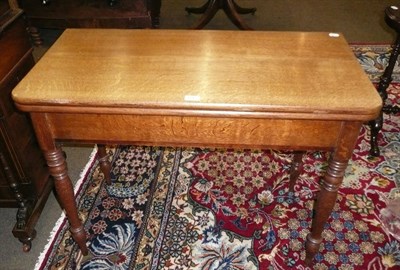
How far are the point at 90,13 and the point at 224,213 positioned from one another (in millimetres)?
1962

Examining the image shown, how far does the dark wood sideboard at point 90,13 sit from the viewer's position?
2.63m

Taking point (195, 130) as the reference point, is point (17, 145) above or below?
below

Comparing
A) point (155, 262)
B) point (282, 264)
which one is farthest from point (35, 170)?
point (282, 264)

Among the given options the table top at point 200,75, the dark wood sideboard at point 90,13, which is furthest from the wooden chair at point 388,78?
the dark wood sideboard at point 90,13

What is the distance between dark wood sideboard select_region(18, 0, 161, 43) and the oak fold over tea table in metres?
1.40

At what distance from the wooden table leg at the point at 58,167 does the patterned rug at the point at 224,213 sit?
0.22 meters

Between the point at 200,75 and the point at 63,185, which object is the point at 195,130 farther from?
the point at 63,185

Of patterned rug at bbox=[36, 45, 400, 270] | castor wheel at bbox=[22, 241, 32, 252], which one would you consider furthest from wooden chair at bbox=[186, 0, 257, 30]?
castor wheel at bbox=[22, 241, 32, 252]

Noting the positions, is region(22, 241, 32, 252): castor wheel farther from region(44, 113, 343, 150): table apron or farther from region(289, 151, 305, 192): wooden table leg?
region(289, 151, 305, 192): wooden table leg

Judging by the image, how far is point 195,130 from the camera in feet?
3.71

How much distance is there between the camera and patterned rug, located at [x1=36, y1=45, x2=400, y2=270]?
5.08ft

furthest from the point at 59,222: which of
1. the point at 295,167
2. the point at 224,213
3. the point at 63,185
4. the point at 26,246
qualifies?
the point at 295,167

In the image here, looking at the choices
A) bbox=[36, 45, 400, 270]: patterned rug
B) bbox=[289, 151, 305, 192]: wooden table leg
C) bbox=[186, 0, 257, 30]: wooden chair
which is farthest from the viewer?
bbox=[186, 0, 257, 30]: wooden chair

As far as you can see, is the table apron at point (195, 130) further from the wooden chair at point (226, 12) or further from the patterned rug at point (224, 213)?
the wooden chair at point (226, 12)
